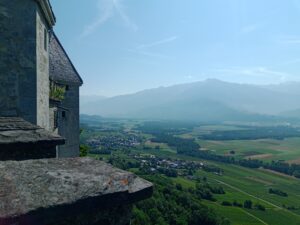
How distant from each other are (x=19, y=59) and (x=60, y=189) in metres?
4.54

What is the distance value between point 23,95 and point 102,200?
14.3 ft

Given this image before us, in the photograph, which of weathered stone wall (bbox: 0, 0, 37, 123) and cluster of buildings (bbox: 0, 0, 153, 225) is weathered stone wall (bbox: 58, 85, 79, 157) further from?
weathered stone wall (bbox: 0, 0, 37, 123)

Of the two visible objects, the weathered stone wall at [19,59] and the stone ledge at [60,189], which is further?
the weathered stone wall at [19,59]

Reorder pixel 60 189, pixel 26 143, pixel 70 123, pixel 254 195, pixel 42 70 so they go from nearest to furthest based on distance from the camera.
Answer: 1. pixel 60 189
2. pixel 26 143
3. pixel 42 70
4. pixel 70 123
5. pixel 254 195

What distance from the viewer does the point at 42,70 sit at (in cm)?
785

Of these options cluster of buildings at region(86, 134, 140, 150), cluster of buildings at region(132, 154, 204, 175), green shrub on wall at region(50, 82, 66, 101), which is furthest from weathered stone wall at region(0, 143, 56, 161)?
cluster of buildings at region(86, 134, 140, 150)

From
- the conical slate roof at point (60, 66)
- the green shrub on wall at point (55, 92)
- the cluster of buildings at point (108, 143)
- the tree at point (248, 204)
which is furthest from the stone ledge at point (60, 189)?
the cluster of buildings at point (108, 143)

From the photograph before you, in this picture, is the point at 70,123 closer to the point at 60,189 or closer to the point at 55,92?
the point at 55,92

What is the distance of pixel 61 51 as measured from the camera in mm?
13617

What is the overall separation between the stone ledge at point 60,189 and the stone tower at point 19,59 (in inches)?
139

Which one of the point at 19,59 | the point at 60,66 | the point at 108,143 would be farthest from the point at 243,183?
the point at 19,59

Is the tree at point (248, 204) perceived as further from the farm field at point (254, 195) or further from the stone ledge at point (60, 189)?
the stone ledge at point (60, 189)

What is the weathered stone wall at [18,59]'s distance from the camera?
6820 millimetres

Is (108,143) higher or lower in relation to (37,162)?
lower
